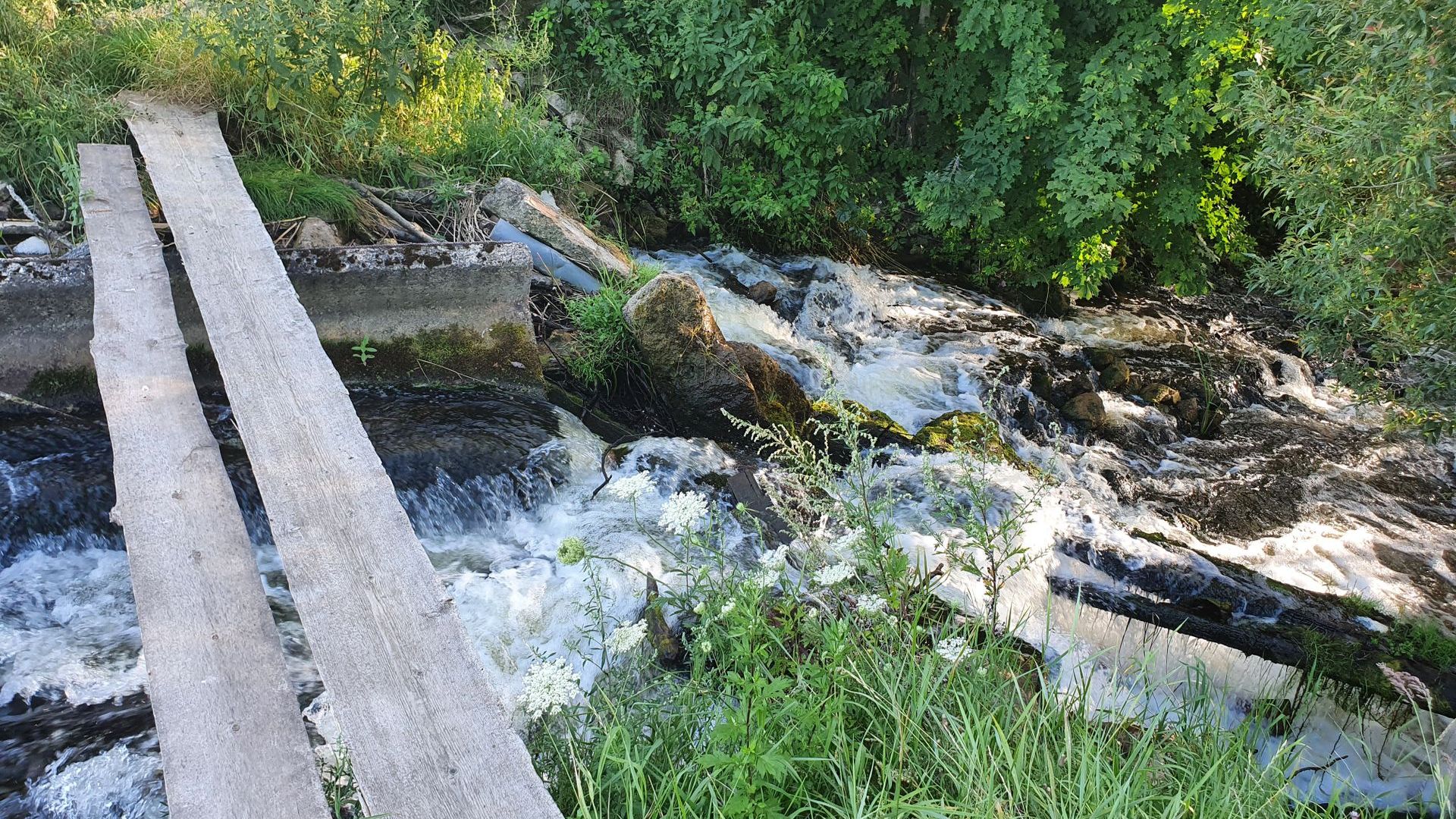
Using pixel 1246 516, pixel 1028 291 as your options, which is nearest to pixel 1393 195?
pixel 1246 516

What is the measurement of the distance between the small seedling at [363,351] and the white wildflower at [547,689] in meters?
3.62

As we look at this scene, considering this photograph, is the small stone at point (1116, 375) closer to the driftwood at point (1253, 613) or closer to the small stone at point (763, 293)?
the driftwood at point (1253, 613)

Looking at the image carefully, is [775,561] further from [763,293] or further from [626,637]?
[763,293]

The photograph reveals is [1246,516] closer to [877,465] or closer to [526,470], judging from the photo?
[877,465]

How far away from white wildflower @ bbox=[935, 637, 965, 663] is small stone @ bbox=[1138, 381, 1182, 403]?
5168 millimetres

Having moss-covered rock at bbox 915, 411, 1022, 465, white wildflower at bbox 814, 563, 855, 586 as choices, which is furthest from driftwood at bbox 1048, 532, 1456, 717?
white wildflower at bbox 814, 563, 855, 586

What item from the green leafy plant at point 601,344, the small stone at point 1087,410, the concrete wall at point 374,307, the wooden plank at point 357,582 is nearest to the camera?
the wooden plank at point 357,582

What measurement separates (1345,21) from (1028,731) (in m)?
3.83

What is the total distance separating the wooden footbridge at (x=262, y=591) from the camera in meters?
2.15

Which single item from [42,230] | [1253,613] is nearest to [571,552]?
[1253,613]

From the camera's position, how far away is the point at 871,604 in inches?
108

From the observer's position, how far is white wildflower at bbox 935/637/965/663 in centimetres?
262

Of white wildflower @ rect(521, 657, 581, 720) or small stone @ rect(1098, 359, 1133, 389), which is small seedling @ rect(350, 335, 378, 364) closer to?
white wildflower @ rect(521, 657, 581, 720)

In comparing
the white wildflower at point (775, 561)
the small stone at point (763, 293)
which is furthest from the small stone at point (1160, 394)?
the white wildflower at point (775, 561)
